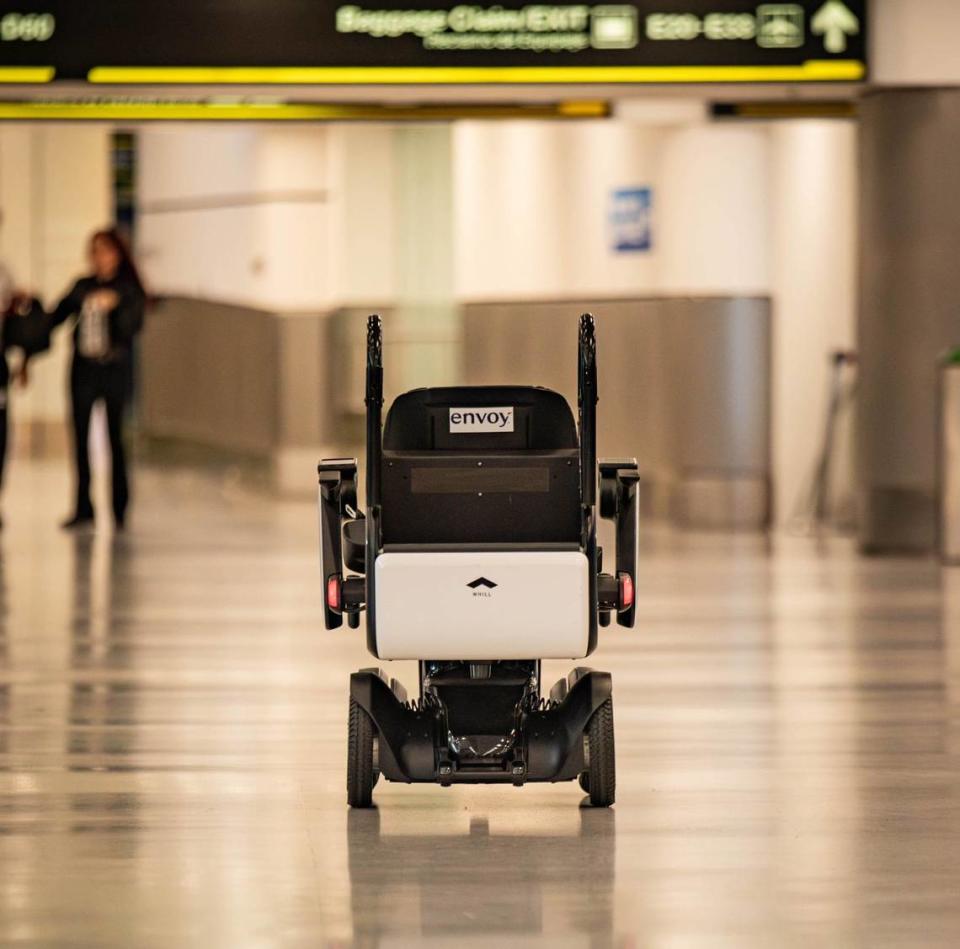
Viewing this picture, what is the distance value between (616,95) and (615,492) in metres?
6.44

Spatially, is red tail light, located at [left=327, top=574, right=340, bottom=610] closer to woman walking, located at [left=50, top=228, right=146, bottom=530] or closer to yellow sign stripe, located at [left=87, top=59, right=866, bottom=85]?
yellow sign stripe, located at [left=87, top=59, right=866, bottom=85]

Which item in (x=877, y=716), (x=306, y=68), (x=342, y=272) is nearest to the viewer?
(x=877, y=716)

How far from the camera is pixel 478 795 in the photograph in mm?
5742

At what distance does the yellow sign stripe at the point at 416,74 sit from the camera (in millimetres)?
11297

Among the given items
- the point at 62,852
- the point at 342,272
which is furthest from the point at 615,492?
the point at 342,272

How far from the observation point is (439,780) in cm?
536

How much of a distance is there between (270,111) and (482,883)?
25.8 ft

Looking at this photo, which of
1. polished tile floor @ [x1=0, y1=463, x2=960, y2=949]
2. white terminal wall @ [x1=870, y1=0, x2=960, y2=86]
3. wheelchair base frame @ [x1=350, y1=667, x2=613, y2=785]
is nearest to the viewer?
polished tile floor @ [x1=0, y1=463, x2=960, y2=949]

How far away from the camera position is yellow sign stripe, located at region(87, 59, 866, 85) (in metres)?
11.3

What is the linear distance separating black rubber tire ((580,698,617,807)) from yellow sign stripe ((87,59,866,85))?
635cm

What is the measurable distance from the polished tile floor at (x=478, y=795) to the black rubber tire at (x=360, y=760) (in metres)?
0.06

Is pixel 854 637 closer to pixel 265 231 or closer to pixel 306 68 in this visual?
pixel 306 68

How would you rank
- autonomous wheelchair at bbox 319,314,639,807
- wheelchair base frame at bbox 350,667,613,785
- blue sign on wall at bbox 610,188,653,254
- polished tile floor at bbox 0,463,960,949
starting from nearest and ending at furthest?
1. polished tile floor at bbox 0,463,960,949
2. autonomous wheelchair at bbox 319,314,639,807
3. wheelchair base frame at bbox 350,667,613,785
4. blue sign on wall at bbox 610,188,653,254

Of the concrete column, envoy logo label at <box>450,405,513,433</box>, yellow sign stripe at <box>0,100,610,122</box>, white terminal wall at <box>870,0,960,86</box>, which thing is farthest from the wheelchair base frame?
yellow sign stripe at <box>0,100,610,122</box>
